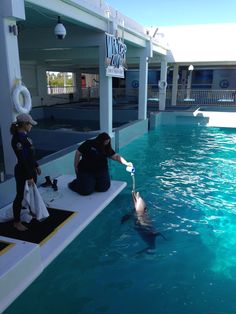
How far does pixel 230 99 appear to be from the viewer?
2061 centimetres

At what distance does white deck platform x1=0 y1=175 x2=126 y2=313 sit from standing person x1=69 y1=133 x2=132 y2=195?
0.19 meters

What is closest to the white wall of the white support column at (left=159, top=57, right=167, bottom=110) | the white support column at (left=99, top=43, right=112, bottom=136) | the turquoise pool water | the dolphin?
the white support column at (left=159, top=57, right=167, bottom=110)

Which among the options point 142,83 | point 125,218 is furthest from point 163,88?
point 125,218

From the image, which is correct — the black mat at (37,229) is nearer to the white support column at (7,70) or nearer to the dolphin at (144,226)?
the dolphin at (144,226)

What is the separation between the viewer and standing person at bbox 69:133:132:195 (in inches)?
182

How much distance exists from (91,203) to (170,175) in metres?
3.38

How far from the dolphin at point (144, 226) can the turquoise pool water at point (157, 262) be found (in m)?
0.08

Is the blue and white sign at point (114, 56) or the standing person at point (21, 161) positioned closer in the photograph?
the standing person at point (21, 161)

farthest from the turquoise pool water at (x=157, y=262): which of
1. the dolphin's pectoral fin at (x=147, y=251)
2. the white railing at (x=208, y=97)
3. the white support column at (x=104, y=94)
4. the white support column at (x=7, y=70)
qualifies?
the white railing at (x=208, y=97)

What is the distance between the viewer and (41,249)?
321 centimetres

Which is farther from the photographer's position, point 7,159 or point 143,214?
point 7,159

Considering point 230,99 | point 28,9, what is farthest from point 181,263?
point 230,99

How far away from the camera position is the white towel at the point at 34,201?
3449 millimetres

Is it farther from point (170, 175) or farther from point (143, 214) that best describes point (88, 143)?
point (170, 175)
